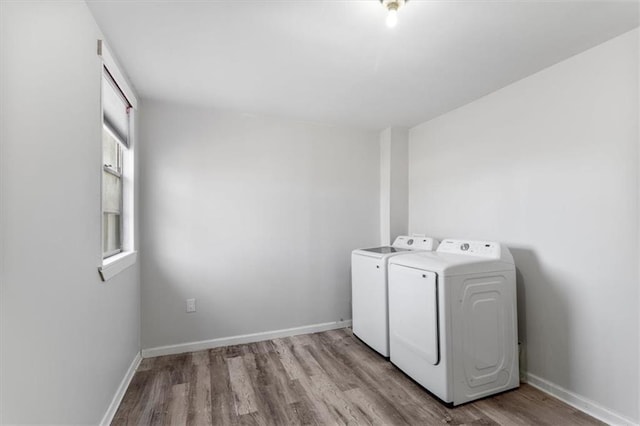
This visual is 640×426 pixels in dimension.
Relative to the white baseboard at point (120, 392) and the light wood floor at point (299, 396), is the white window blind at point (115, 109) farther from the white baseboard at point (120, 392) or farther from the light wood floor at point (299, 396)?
the light wood floor at point (299, 396)

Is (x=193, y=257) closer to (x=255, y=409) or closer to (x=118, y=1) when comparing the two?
(x=255, y=409)

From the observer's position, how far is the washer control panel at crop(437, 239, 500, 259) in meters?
2.12

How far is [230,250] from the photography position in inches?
113

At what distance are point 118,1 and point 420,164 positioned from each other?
9.08 feet

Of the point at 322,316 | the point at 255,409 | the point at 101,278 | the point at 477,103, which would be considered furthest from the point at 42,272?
the point at 477,103

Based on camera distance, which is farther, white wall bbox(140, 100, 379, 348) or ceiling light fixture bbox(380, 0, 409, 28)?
white wall bbox(140, 100, 379, 348)

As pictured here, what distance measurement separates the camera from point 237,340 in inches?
113

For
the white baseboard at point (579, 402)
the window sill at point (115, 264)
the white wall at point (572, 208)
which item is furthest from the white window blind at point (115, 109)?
the white baseboard at point (579, 402)

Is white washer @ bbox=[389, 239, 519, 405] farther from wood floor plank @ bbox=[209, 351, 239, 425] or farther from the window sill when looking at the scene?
the window sill

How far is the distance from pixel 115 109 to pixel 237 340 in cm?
216

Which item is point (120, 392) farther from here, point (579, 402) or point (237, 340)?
point (579, 402)

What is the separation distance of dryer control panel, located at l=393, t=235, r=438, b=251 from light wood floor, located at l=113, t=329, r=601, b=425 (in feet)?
3.39

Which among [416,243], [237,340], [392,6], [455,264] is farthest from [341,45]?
[237,340]

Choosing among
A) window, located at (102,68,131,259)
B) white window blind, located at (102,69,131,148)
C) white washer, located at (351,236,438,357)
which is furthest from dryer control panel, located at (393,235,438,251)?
white window blind, located at (102,69,131,148)
